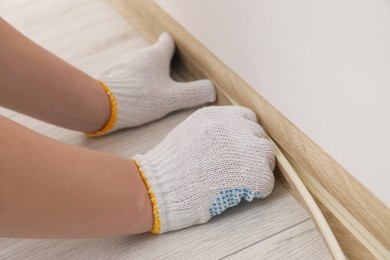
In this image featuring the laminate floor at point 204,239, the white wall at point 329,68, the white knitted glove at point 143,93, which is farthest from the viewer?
the white knitted glove at point 143,93

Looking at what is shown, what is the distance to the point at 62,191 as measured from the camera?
0.43 m

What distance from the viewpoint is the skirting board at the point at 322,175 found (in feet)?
1.38

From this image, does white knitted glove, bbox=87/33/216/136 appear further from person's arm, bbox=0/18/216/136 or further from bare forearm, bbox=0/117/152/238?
bare forearm, bbox=0/117/152/238

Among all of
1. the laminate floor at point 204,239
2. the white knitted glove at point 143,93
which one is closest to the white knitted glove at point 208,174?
the laminate floor at point 204,239

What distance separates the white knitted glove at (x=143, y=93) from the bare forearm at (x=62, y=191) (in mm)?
159

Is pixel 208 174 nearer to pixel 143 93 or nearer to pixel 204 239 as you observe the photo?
pixel 204 239

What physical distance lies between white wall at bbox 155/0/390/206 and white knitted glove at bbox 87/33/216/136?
117mm

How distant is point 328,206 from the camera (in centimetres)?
49

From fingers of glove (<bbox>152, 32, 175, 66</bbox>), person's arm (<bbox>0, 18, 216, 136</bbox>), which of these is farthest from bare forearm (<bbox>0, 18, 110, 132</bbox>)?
fingers of glove (<bbox>152, 32, 175, 66</bbox>)

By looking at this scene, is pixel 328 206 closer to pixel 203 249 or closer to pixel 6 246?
pixel 203 249

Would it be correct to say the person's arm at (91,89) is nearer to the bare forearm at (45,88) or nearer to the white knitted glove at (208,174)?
the bare forearm at (45,88)

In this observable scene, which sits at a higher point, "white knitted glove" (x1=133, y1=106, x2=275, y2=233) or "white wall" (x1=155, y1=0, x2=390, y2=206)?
"white wall" (x1=155, y1=0, x2=390, y2=206)

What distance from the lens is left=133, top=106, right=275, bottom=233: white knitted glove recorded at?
0.50 m

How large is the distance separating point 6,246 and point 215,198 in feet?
0.86
